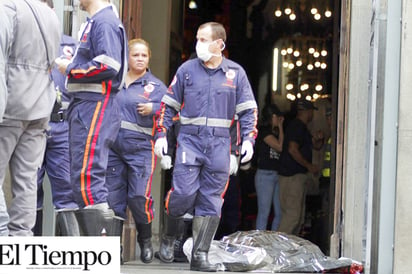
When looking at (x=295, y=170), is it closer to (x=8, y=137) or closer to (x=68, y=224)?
(x=68, y=224)

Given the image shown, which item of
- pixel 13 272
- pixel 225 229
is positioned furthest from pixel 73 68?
pixel 225 229

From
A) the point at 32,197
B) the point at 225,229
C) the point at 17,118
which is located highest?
the point at 17,118

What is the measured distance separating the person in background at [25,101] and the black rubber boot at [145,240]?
2364mm

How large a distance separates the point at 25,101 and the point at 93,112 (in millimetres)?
650

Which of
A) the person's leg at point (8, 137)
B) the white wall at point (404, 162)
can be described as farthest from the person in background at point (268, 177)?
the person's leg at point (8, 137)

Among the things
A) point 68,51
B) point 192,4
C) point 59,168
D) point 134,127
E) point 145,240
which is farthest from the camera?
point 192,4

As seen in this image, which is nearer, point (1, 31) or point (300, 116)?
point (1, 31)

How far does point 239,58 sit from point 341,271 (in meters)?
9.48

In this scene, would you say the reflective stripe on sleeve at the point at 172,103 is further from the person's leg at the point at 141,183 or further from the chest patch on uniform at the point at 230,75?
the person's leg at the point at 141,183

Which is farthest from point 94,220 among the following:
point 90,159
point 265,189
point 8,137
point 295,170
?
point 295,170

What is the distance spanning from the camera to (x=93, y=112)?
734 cm

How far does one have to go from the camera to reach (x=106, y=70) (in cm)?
729

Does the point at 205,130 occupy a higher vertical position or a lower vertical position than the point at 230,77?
lower

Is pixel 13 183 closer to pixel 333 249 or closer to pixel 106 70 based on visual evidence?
pixel 106 70
